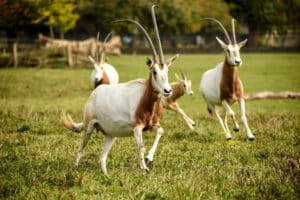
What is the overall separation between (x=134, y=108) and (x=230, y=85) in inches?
176

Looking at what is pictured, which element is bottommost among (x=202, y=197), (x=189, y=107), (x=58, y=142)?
(x=189, y=107)

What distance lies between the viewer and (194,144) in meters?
10.7

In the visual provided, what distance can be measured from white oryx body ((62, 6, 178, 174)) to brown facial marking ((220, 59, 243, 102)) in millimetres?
3966

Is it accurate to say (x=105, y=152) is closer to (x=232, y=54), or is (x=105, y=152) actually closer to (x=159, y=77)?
(x=159, y=77)

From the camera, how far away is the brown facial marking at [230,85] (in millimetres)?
12539

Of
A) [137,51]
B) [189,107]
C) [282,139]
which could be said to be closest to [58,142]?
[282,139]

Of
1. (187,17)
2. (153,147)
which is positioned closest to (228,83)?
(153,147)

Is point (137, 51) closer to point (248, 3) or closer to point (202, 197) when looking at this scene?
point (248, 3)

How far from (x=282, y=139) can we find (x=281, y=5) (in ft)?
154

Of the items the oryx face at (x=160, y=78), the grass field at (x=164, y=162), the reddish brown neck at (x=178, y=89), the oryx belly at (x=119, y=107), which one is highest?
the oryx face at (x=160, y=78)

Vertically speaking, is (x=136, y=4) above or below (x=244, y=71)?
above

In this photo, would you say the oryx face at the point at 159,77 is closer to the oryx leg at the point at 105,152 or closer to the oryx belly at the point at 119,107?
the oryx belly at the point at 119,107

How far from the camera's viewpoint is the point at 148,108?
8562 mm

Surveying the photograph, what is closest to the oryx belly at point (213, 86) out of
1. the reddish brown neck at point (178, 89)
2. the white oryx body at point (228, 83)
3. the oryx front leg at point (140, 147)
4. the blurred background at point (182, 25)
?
the white oryx body at point (228, 83)
